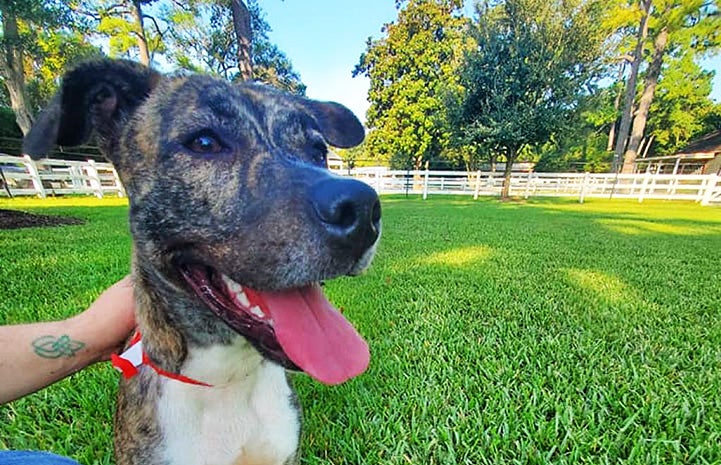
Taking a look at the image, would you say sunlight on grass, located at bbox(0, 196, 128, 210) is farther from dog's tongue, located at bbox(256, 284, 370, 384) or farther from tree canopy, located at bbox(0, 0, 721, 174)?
dog's tongue, located at bbox(256, 284, 370, 384)

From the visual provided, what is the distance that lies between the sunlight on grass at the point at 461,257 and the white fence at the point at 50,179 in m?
11.6

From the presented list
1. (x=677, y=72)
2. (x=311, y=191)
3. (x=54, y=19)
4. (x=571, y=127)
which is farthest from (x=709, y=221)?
(x=677, y=72)

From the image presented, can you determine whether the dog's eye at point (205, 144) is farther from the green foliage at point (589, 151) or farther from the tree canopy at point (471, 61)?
the green foliage at point (589, 151)

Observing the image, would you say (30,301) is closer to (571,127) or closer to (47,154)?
(47,154)

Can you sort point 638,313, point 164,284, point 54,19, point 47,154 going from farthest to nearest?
point 54,19, point 638,313, point 47,154, point 164,284

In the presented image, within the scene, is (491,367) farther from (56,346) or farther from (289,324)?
(56,346)

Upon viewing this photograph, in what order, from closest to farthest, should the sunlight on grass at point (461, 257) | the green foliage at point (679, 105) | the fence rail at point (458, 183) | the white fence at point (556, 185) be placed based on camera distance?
the sunlight on grass at point (461, 257) < the fence rail at point (458, 183) < the white fence at point (556, 185) < the green foliage at point (679, 105)

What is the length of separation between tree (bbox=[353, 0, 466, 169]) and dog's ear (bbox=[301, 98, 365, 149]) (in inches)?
1110

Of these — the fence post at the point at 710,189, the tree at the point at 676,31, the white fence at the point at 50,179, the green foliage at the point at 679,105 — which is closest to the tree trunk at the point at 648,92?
the tree at the point at 676,31

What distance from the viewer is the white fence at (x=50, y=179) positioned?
12609 mm

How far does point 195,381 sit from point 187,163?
0.79 m

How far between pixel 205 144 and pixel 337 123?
3.09 ft

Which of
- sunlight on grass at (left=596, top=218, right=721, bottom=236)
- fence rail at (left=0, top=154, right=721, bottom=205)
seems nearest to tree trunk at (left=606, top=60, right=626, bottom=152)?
fence rail at (left=0, top=154, right=721, bottom=205)

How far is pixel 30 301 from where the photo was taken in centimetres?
315
